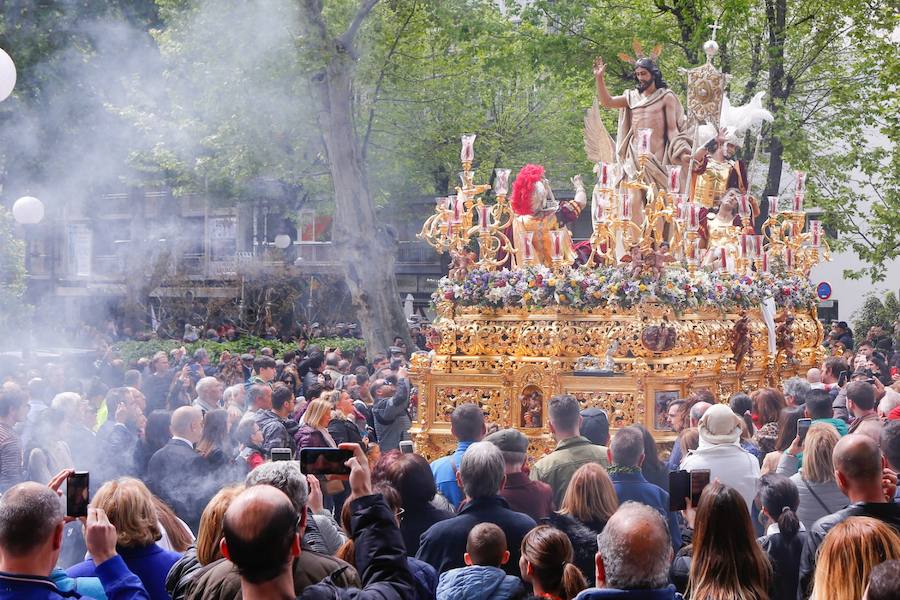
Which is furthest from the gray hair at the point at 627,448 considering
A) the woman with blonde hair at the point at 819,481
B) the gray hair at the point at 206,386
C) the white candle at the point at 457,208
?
the white candle at the point at 457,208

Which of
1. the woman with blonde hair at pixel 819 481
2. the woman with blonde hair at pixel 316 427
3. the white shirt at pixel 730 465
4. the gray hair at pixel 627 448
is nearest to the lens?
the woman with blonde hair at pixel 819 481

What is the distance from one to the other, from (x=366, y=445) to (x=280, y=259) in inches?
1139

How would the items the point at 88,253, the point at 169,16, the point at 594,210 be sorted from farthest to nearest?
the point at 88,253 < the point at 169,16 < the point at 594,210

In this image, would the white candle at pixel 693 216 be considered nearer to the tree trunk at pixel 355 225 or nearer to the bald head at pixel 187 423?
the bald head at pixel 187 423

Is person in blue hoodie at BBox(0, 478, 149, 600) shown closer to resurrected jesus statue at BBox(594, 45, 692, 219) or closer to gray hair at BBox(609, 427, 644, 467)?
gray hair at BBox(609, 427, 644, 467)

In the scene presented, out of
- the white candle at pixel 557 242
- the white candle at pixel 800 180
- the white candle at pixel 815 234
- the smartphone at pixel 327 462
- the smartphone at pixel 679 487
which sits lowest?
the smartphone at pixel 679 487

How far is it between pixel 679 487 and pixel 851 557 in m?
0.95

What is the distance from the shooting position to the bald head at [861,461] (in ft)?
17.3

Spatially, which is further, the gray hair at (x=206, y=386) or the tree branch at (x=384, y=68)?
the tree branch at (x=384, y=68)

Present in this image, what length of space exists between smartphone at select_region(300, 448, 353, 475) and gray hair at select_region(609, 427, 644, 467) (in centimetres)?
298

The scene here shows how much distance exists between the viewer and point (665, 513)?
22.1 ft

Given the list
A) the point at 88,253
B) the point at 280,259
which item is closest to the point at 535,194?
the point at 280,259

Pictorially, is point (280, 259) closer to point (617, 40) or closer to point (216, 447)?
point (617, 40)

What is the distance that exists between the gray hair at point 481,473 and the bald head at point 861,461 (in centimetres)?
158
